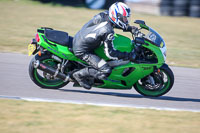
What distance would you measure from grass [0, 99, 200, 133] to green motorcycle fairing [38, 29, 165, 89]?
2.99 feet

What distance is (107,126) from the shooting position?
178 inches

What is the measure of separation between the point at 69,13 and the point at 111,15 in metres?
13.2

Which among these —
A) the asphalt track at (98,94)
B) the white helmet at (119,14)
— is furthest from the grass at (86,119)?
the white helmet at (119,14)

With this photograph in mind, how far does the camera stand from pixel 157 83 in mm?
6469

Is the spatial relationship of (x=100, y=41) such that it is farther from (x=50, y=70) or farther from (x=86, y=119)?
(x=86, y=119)

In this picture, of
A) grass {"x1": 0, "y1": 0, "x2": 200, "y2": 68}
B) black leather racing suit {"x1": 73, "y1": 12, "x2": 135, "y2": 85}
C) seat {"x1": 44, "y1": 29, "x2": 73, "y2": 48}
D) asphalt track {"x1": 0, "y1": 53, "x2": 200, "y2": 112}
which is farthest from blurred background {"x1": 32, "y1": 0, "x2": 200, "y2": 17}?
black leather racing suit {"x1": 73, "y1": 12, "x2": 135, "y2": 85}

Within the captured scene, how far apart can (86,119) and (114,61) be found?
1.71 m

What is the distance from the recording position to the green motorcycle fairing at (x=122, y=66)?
6.17m

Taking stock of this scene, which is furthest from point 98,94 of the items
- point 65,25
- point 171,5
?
point 171,5

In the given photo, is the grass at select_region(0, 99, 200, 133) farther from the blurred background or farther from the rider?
the blurred background

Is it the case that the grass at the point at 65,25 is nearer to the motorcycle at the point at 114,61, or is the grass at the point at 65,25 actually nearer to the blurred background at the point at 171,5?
the blurred background at the point at 171,5

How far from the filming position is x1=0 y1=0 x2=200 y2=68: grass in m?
11.2

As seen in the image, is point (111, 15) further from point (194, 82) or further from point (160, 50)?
point (194, 82)

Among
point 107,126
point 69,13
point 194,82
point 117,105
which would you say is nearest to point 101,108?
point 117,105
